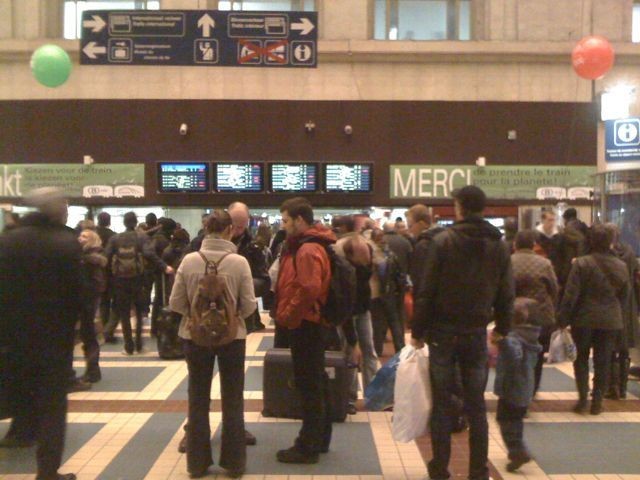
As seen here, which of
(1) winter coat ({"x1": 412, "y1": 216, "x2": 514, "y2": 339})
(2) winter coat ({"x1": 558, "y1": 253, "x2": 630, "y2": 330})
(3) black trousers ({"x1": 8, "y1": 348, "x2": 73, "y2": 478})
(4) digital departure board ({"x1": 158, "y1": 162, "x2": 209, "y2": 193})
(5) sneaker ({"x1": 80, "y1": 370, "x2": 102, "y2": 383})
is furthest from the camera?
(4) digital departure board ({"x1": 158, "y1": 162, "x2": 209, "y2": 193})

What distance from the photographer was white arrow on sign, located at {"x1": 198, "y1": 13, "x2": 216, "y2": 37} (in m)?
12.6

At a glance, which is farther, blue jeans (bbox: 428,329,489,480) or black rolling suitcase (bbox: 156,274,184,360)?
black rolling suitcase (bbox: 156,274,184,360)

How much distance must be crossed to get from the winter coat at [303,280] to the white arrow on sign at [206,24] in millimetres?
7836

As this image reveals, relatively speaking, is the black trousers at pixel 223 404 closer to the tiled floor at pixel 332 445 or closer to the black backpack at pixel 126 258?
the tiled floor at pixel 332 445

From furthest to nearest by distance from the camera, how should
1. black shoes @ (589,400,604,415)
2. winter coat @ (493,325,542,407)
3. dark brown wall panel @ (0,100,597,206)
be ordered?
dark brown wall panel @ (0,100,597,206) → black shoes @ (589,400,604,415) → winter coat @ (493,325,542,407)

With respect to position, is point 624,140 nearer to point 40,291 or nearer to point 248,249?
point 248,249

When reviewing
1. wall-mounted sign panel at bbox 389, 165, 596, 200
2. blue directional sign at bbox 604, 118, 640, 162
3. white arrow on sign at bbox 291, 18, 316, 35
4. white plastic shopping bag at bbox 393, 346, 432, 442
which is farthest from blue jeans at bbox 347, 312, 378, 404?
wall-mounted sign panel at bbox 389, 165, 596, 200

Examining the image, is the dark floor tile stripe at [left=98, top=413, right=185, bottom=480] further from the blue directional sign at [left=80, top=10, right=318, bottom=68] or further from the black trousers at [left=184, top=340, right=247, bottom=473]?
the blue directional sign at [left=80, top=10, right=318, bottom=68]

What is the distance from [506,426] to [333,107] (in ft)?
40.6

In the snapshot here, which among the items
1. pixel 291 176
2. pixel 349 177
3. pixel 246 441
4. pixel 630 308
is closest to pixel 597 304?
pixel 630 308

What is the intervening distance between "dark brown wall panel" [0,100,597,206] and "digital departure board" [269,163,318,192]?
0.84 meters

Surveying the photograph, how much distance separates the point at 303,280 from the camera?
5.57 metres

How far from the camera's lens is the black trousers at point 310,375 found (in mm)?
5738

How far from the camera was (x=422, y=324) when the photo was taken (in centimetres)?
518
